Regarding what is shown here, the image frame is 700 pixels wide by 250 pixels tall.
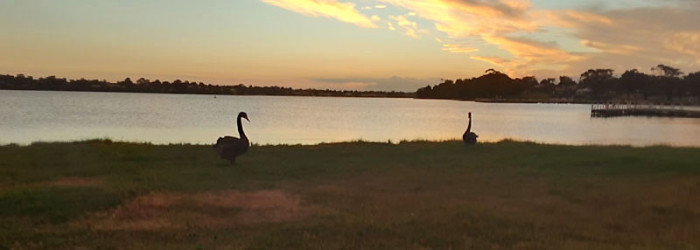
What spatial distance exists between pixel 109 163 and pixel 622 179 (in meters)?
→ 13.8

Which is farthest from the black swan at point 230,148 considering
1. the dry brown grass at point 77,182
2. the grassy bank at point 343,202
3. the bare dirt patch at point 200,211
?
the bare dirt patch at point 200,211

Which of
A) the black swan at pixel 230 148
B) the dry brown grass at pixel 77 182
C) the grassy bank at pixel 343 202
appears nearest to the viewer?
the grassy bank at pixel 343 202

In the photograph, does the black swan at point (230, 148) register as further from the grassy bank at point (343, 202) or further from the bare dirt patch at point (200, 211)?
the bare dirt patch at point (200, 211)

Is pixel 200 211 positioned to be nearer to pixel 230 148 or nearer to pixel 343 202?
pixel 343 202

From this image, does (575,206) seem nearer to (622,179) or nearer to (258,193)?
(622,179)

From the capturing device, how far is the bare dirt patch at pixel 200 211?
27.3 ft

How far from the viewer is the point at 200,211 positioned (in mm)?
9305

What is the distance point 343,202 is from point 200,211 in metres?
2.60

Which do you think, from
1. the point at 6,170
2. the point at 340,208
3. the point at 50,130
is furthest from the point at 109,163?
the point at 50,130

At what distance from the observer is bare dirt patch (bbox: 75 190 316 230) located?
8.31 metres

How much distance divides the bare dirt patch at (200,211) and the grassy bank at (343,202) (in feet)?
0.07

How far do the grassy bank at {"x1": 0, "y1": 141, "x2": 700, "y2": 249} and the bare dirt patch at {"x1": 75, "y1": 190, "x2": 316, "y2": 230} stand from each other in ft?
0.07

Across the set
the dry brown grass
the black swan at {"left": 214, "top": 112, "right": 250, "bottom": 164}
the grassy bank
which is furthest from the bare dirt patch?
the black swan at {"left": 214, "top": 112, "right": 250, "bottom": 164}

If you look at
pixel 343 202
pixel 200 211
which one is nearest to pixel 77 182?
pixel 200 211
